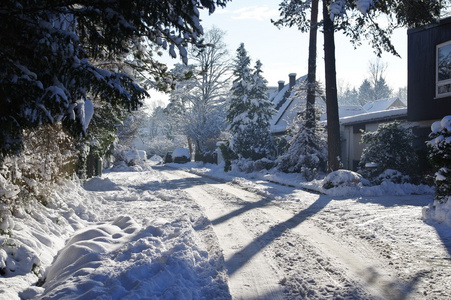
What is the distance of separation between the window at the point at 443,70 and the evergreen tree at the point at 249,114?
12525 millimetres

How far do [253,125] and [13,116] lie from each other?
24690 mm

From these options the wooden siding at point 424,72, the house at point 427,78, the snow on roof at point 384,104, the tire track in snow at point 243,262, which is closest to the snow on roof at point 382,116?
the house at point 427,78

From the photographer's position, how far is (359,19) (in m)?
13.7

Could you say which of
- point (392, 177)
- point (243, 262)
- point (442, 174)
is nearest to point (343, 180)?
point (392, 177)

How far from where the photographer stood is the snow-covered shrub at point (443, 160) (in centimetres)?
767

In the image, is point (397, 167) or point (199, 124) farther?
point (199, 124)

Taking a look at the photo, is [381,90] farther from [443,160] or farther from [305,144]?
[443,160]

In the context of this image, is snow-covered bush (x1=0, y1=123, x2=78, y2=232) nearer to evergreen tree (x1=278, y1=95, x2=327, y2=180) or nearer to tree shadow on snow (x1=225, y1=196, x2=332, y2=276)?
tree shadow on snow (x1=225, y1=196, x2=332, y2=276)

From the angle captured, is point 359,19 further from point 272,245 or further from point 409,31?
point 272,245

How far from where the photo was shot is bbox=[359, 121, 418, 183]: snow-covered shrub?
14570 millimetres

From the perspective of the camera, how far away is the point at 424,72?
1583 centimetres

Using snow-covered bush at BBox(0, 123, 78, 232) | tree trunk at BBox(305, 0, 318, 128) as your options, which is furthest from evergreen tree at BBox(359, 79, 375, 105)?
snow-covered bush at BBox(0, 123, 78, 232)

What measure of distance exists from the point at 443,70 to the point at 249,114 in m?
16.7

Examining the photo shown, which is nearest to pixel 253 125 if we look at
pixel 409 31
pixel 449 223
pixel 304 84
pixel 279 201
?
pixel 304 84
